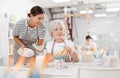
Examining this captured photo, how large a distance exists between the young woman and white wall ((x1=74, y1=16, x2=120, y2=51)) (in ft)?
22.6

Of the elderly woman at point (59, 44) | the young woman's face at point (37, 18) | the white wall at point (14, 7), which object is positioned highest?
the white wall at point (14, 7)

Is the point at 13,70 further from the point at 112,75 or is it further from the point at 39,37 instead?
the point at 39,37

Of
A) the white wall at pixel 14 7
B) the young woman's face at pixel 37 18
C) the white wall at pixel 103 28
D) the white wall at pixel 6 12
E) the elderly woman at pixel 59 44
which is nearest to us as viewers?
the young woman's face at pixel 37 18

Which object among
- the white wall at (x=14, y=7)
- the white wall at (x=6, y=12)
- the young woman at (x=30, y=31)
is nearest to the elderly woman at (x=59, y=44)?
the young woman at (x=30, y=31)

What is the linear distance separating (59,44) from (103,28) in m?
7.24

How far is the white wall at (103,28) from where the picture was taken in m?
8.88

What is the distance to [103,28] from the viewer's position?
9.19 m

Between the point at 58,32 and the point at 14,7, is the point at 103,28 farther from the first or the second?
the point at 58,32

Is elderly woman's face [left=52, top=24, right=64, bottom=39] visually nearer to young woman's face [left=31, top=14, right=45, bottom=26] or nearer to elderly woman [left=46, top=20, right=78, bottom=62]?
elderly woman [left=46, top=20, right=78, bottom=62]

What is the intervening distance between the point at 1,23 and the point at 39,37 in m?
2.01

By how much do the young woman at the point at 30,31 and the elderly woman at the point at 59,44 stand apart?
5.2 inches

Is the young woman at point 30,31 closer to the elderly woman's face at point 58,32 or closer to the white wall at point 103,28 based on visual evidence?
the elderly woman's face at point 58,32

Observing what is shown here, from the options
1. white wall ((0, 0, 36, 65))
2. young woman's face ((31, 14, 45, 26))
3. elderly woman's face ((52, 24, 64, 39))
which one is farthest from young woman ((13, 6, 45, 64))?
white wall ((0, 0, 36, 65))

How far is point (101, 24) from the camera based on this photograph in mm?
9234
